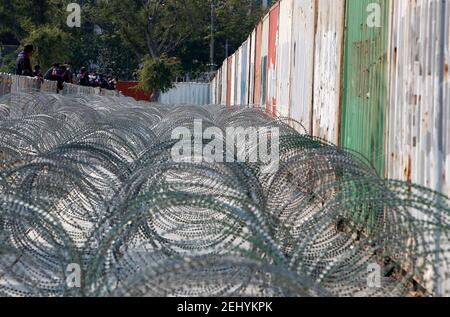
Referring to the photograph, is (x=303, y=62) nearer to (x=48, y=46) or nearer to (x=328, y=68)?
(x=328, y=68)

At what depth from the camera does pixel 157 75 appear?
66.3 metres

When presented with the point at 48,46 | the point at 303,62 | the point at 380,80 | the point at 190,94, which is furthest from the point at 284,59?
the point at 190,94

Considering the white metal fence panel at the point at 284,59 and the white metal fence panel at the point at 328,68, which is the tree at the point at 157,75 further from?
the white metal fence panel at the point at 328,68

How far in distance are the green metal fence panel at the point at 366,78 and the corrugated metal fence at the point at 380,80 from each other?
1cm

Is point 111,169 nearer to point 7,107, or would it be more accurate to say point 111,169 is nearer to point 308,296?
point 308,296

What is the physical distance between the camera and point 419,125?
9352 mm

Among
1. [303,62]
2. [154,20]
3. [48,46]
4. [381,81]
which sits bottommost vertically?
[381,81]

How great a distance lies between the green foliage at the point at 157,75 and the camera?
216 ft

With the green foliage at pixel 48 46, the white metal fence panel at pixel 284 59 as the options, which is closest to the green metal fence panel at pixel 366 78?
the white metal fence panel at pixel 284 59

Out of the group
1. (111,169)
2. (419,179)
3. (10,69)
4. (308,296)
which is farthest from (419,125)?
(10,69)

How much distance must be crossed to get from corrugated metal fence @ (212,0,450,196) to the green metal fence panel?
0.03 feet

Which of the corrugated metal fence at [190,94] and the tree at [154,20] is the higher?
the tree at [154,20]

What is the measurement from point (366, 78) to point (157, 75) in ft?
178
